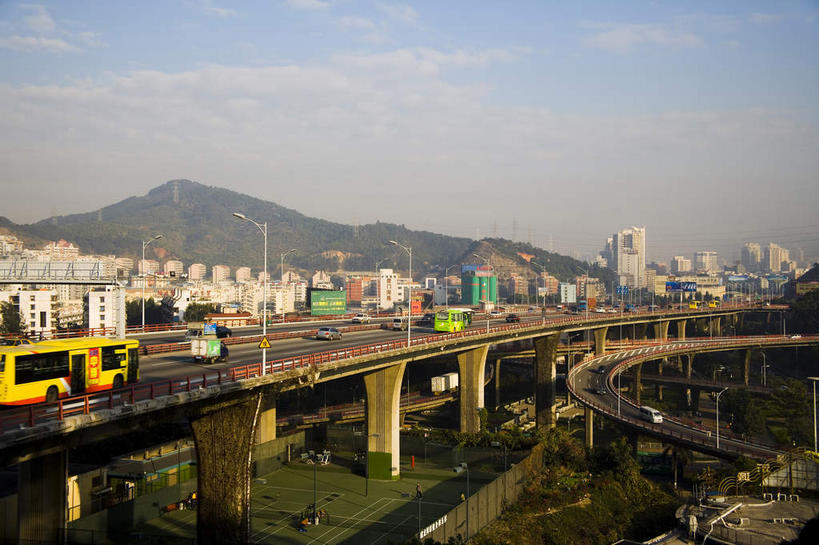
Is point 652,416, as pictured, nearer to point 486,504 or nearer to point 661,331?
point 486,504

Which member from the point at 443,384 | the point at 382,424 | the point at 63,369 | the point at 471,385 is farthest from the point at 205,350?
the point at 443,384

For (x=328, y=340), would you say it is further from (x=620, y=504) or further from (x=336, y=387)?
(x=336, y=387)

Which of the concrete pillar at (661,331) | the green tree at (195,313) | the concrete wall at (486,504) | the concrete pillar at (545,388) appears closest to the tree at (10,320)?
the green tree at (195,313)

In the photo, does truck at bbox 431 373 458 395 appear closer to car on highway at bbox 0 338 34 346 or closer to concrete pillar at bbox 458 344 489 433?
concrete pillar at bbox 458 344 489 433

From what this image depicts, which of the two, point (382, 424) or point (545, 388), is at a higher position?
point (382, 424)

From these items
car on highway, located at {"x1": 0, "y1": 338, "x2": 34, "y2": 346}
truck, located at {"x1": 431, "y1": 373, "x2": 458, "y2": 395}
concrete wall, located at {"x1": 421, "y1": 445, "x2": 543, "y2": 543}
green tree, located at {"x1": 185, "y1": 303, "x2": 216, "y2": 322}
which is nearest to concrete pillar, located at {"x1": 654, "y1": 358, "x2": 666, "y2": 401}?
truck, located at {"x1": 431, "y1": 373, "x2": 458, "y2": 395}

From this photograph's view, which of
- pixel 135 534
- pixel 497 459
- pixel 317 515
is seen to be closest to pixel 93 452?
pixel 135 534

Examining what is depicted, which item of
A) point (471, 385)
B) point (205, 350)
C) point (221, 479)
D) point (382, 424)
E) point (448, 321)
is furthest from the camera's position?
point (471, 385)
